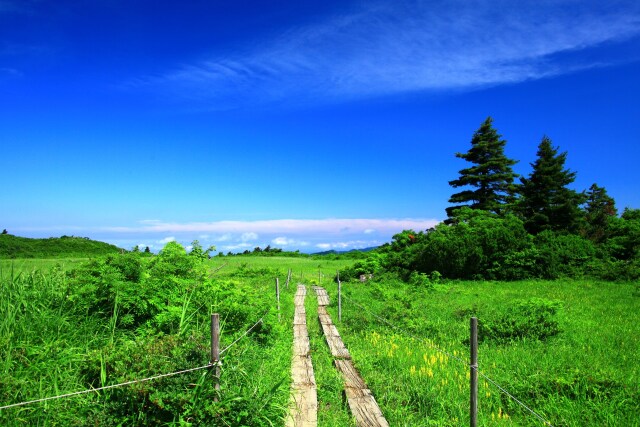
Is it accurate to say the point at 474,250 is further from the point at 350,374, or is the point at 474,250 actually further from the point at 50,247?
→ the point at 50,247

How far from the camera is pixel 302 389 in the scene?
590 cm

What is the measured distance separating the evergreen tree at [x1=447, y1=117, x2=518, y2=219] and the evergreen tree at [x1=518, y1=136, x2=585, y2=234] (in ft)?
22.7

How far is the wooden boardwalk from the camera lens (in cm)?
497

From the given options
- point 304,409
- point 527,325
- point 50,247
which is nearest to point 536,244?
point 527,325

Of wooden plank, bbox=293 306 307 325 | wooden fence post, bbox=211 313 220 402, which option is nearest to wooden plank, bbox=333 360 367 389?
wooden fence post, bbox=211 313 220 402

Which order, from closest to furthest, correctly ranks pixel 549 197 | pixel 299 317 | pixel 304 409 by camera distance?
1. pixel 304 409
2. pixel 299 317
3. pixel 549 197

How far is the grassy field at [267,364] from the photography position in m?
4.55

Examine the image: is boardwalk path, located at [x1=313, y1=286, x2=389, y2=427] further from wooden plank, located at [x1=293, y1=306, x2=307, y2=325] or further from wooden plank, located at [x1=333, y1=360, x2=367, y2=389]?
wooden plank, located at [x1=293, y1=306, x2=307, y2=325]

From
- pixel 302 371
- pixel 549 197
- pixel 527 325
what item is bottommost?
pixel 302 371

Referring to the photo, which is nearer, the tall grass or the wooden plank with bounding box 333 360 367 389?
Result: the tall grass

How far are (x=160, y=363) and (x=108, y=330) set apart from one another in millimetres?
2464

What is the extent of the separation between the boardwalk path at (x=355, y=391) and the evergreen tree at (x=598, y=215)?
24815 millimetres

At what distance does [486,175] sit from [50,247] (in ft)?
123

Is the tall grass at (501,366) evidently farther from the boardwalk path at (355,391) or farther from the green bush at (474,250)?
the green bush at (474,250)
